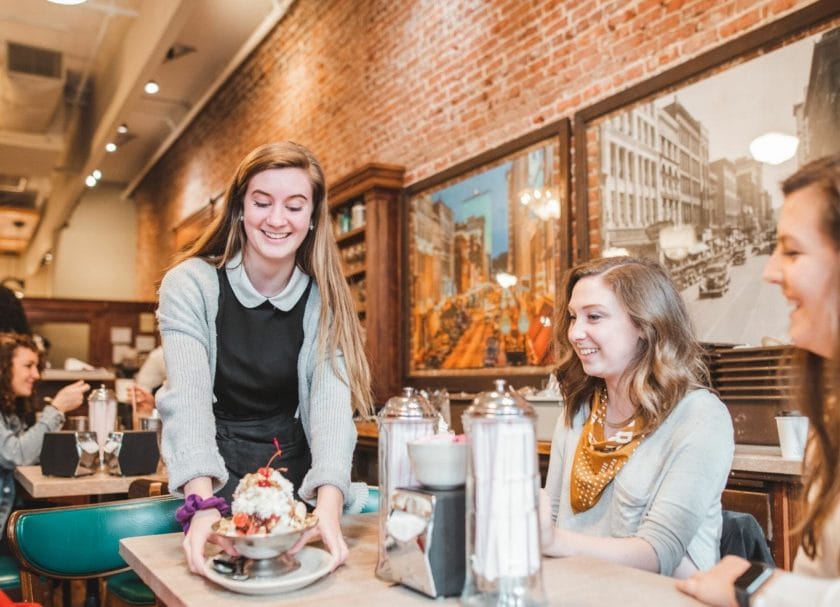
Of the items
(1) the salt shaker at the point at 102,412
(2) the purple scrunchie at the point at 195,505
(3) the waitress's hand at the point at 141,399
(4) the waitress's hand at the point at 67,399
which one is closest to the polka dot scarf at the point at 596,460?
(2) the purple scrunchie at the point at 195,505

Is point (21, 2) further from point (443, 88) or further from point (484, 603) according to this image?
point (484, 603)

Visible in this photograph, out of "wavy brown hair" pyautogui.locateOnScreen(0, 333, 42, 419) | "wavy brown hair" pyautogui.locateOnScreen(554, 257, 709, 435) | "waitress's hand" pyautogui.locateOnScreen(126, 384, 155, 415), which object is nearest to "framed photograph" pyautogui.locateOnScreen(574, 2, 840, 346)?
"wavy brown hair" pyautogui.locateOnScreen(554, 257, 709, 435)

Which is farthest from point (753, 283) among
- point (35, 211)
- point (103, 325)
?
point (35, 211)

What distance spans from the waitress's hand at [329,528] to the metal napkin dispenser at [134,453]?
6.30 ft

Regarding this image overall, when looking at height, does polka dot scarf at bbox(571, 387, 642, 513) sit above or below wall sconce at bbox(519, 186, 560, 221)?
below

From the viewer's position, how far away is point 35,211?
46.7 ft

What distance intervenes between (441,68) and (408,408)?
4573mm

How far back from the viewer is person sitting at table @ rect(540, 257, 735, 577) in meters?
1.53

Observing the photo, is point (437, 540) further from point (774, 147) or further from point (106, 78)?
point (106, 78)

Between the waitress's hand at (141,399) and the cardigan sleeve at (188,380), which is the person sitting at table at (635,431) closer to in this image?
the cardigan sleeve at (188,380)

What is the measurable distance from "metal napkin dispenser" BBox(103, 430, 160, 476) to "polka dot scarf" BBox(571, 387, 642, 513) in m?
2.07

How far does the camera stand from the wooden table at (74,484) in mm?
2945

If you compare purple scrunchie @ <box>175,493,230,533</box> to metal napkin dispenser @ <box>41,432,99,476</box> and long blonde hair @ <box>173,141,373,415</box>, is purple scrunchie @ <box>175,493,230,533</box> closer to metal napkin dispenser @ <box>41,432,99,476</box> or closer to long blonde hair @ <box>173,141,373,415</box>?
long blonde hair @ <box>173,141,373,415</box>

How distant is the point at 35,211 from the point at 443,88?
11260 millimetres
